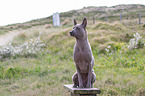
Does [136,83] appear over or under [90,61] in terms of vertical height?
under

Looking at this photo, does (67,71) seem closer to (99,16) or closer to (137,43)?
(137,43)

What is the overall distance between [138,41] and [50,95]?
7.49 m

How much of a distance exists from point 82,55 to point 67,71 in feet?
17.1

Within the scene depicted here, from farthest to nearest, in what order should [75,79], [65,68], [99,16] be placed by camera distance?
[99,16], [65,68], [75,79]

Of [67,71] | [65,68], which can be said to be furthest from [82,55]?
[65,68]

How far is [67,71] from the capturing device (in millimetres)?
8594

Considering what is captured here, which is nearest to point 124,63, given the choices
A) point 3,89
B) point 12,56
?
point 3,89

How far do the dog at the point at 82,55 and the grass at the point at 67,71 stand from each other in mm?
2045

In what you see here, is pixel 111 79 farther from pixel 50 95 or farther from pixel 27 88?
pixel 27 88

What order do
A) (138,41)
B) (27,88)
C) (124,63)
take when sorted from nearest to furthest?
(27,88) < (124,63) < (138,41)

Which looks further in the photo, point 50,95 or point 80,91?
point 50,95

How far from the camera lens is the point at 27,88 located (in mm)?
6672

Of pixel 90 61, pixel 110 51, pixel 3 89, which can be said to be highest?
→ pixel 90 61

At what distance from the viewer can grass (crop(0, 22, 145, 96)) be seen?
607 centimetres
